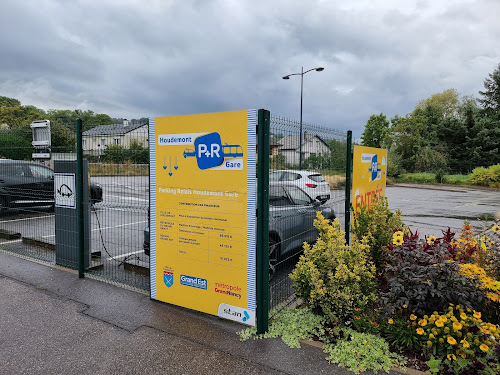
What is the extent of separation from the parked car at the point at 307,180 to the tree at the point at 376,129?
4166cm

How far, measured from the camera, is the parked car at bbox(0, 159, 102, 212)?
7141mm

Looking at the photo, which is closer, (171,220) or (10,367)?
(10,367)

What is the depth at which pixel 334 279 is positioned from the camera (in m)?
3.32

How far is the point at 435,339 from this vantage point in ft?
9.13

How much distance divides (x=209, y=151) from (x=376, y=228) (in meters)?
2.81

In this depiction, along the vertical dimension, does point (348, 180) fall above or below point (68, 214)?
above

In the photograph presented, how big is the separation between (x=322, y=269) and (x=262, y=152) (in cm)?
140

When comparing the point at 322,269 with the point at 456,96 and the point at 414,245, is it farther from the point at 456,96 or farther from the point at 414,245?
the point at 456,96

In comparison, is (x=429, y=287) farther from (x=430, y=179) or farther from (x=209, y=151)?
(x=430, y=179)

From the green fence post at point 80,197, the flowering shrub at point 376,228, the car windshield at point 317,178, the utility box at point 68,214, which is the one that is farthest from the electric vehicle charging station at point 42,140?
the flowering shrub at point 376,228

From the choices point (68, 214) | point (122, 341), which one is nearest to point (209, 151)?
point (122, 341)

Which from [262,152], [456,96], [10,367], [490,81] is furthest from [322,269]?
[456,96]

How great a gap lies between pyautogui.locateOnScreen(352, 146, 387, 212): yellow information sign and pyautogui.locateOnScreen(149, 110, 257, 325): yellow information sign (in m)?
2.53

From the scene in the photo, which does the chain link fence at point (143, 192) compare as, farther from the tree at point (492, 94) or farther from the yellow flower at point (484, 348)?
the tree at point (492, 94)
